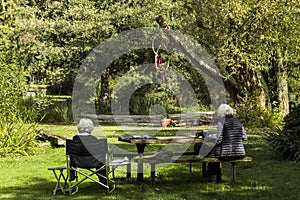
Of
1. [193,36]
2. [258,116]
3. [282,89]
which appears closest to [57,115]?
[193,36]

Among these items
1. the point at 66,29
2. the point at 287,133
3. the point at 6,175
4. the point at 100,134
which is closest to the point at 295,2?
the point at 287,133

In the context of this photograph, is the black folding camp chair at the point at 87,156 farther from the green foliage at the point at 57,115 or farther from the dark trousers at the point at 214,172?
the green foliage at the point at 57,115

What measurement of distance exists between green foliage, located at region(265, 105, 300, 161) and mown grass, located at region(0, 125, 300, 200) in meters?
0.25

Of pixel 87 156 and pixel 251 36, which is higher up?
pixel 251 36

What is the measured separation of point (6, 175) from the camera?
9812 millimetres

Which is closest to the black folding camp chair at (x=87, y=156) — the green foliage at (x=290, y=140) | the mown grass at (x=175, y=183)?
the mown grass at (x=175, y=183)

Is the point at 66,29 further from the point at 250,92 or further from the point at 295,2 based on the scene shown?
the point at 295,2

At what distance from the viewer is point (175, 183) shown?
8.80 meters

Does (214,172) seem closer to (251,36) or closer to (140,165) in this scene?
(140,165)

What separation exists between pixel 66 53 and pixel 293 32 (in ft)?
38.8

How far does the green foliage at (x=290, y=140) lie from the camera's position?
36.1ft

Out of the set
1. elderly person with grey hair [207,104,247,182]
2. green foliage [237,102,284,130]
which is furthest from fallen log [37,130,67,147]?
green foliage [237,102,284,130]

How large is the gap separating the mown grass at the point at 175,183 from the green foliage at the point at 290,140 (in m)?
0.25

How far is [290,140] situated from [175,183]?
11.5 ft
